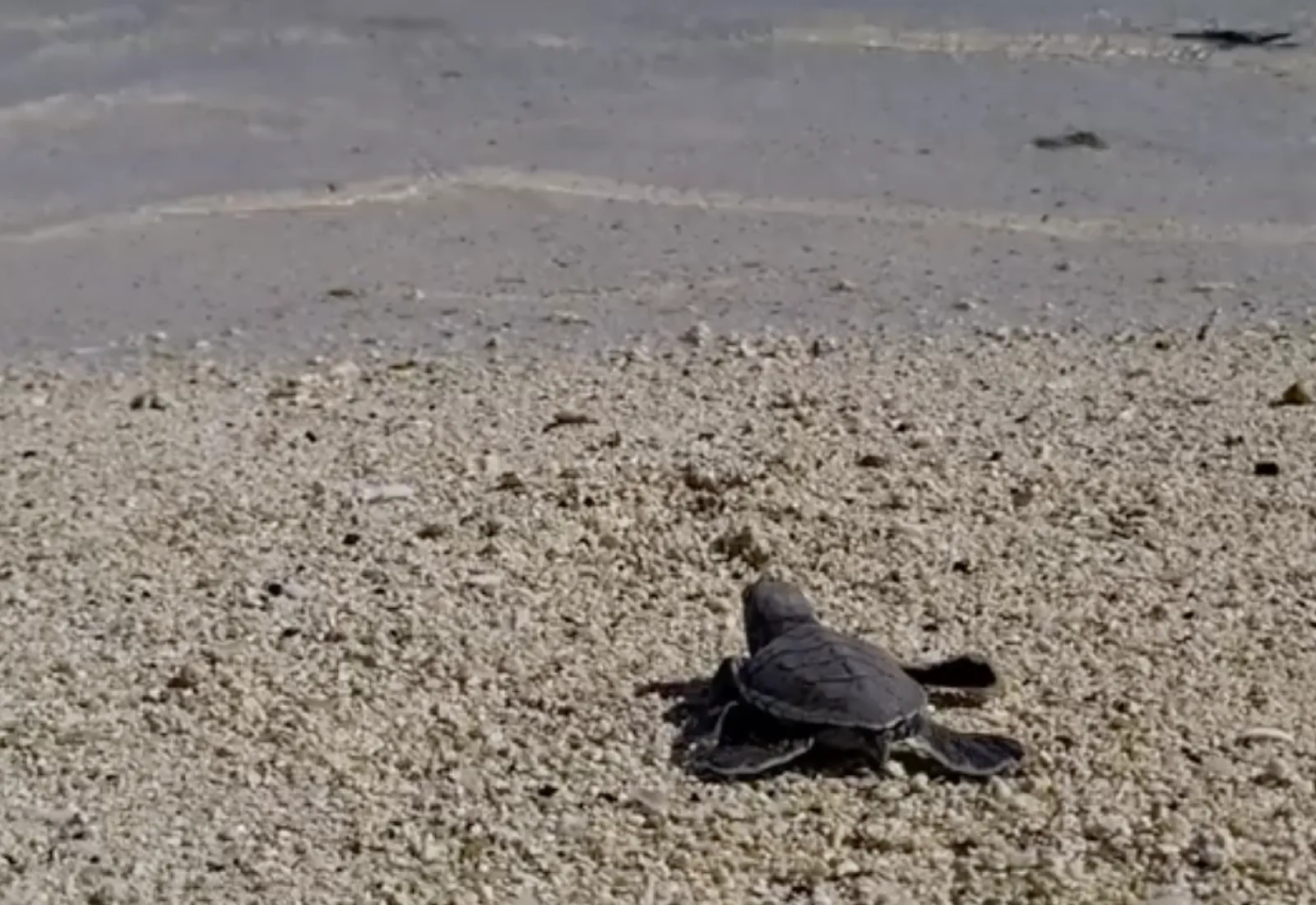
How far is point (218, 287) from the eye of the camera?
721cm

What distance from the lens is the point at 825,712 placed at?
3859 millimetres

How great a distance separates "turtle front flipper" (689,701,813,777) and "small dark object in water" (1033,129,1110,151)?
5.17 m

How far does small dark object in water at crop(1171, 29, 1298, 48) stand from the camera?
10352 mm

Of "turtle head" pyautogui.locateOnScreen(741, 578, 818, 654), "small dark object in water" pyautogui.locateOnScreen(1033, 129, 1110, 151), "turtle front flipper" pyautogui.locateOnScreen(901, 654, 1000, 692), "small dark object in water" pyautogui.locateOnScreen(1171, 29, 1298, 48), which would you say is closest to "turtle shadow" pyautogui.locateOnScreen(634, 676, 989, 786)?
"turtle front flipper" pyautogui.locateOnScreen(901, 654, 1000, 692)

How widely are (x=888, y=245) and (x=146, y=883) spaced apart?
14.3 feet

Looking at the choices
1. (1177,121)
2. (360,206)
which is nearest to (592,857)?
(360,206)

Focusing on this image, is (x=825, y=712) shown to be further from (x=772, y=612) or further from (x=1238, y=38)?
(x=1238, y=38)

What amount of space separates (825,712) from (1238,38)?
286 inches

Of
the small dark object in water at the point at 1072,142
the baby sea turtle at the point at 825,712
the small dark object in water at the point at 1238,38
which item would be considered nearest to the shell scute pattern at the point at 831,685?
the baby sea turtle at the point at 825,712

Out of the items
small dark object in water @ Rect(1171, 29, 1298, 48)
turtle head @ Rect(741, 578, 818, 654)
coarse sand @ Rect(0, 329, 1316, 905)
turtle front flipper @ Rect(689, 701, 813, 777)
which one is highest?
small dark object in water @ Rect(1171, 29, 1298, 48)

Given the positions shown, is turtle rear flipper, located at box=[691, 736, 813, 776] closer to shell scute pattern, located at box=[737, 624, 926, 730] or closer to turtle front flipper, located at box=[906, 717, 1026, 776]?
shell scute pattern, located at box=[737, 624, 926, 730]

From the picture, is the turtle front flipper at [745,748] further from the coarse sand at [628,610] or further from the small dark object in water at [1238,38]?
the small dark object in water at [1238,38]

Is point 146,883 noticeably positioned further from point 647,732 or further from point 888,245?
point 888,245

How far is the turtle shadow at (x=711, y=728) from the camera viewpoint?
3.89 m
